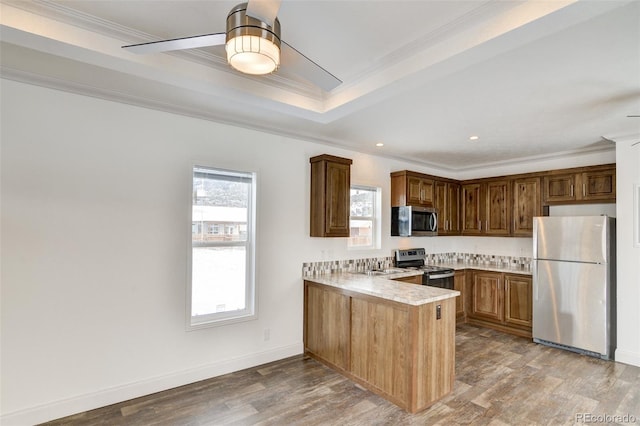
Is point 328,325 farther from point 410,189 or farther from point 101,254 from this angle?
point 410,189

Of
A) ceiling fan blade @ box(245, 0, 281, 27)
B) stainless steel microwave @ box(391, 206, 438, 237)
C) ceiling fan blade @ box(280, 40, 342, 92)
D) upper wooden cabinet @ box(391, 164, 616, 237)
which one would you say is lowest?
stainless steel microwave @ box(391, 206, 438, 237)

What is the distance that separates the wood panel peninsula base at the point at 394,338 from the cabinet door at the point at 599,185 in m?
2.99

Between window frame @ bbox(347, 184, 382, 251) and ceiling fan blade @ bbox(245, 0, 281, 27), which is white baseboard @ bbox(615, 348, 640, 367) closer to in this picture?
window frame @ bbox(347, 184, 382, 251)

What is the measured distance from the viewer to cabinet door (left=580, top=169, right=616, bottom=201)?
4.28m

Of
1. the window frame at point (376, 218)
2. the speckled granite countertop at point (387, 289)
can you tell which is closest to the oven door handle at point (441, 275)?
the window frame at point (376, 218)

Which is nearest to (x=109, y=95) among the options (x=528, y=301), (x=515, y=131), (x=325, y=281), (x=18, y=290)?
(x=18, y=290)

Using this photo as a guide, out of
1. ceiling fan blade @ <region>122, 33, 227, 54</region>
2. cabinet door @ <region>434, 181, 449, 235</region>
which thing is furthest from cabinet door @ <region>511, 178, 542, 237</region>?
ceiling fan blade @ <region>122, 33, 227, 54</region>

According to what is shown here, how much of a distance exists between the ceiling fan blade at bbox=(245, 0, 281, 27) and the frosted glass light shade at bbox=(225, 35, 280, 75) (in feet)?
0.27

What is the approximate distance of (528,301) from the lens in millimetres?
4711

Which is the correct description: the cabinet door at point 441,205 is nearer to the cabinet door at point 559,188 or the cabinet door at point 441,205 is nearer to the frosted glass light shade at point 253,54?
the cabinet door at point 559,188

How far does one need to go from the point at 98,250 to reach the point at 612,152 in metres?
6.36

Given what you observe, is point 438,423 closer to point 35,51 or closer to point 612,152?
point 35,51

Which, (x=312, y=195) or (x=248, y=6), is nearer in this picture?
(x=248, y=6)

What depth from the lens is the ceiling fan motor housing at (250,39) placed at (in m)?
1.45
